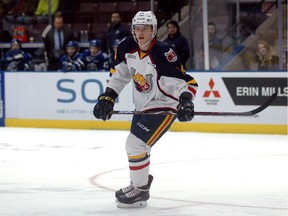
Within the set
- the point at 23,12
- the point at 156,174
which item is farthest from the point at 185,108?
the point at 23,12

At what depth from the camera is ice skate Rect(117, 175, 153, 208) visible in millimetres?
5598

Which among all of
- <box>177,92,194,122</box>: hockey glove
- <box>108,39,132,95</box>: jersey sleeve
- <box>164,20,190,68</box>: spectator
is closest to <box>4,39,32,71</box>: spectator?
<box>164,20,190,68</box>: spectator

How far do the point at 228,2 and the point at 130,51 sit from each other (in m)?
6.58

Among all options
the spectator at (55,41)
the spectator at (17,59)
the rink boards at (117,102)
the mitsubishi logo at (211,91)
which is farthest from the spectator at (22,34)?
the mitsubishi logo at (211,91)

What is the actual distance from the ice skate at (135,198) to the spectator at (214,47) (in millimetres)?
5933

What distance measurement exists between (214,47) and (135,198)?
6147 mm

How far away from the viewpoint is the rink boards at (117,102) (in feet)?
35.6

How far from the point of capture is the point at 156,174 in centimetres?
730

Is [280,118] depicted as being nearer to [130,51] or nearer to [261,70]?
[261,70]

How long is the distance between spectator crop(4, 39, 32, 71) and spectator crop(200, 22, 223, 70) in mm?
2985

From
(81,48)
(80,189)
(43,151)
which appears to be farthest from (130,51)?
(81,48)

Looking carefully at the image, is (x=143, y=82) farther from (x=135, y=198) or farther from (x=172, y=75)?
(x=135, y=198)

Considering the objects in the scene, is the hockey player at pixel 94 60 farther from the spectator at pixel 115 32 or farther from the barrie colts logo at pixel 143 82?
the barrie colts logo at pixel 143 82

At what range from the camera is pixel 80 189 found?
6426 mm
